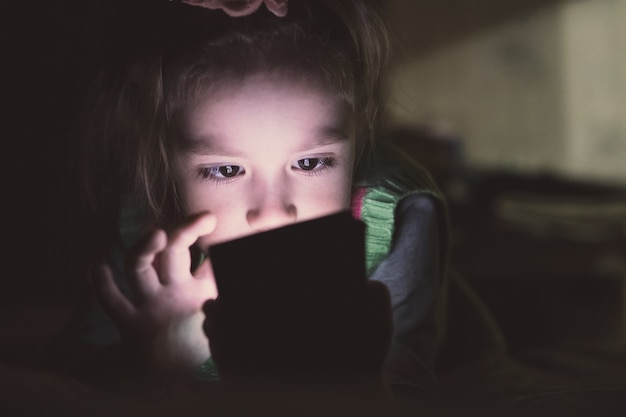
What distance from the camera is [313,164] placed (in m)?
0.33

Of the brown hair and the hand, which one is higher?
the brown hair

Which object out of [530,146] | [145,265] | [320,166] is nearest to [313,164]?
[320,166]

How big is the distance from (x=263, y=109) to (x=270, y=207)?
5 centimetres

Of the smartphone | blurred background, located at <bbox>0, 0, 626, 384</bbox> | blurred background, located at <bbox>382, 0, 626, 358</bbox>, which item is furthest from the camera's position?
blurred background, located at <bbox>382, 0, 626, 358</bbox>

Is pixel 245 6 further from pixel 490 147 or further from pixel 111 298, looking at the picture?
pixel 490 147

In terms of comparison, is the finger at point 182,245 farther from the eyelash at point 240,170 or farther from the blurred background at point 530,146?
the blurred background at point 530,146

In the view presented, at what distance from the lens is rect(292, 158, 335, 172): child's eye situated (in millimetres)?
324

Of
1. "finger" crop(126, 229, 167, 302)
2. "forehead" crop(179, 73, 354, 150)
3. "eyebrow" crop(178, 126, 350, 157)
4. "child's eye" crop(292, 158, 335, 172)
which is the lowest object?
"finger" crop(126, 229, 167, 302)

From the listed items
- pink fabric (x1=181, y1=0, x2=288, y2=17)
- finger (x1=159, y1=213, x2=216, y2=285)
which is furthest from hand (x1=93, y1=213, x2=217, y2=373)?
pink fabric (x1=181, y1=0, x2=288, y2=17)

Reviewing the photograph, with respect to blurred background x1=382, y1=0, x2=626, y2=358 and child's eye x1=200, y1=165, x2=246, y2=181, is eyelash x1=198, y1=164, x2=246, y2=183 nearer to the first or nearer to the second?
child's eye x1=200, y1=165, x2=246, y2=181

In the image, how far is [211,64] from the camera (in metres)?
0.33

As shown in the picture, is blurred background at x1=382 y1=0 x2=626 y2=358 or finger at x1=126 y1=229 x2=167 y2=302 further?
blurred background at x1=382 y1=0 x2=626 y2=358

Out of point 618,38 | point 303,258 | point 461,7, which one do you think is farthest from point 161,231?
point 618,38

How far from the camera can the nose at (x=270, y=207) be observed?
32 centimetres
